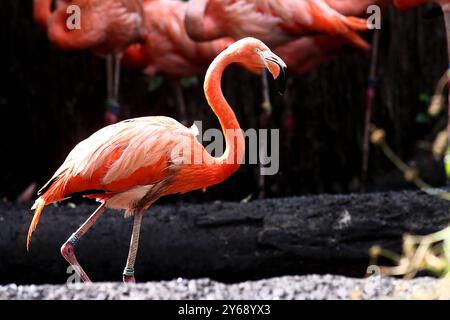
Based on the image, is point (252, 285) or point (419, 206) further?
point (419, 206)

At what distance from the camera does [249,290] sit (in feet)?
11.7

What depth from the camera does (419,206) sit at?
14.4 feet

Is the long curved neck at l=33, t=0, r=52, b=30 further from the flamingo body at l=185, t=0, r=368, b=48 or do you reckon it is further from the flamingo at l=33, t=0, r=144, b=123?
the flamingo body at l=185, t=0, r=368, b=48

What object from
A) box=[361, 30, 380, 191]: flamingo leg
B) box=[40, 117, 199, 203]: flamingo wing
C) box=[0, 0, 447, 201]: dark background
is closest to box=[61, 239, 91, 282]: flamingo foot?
box=[40, 117, 199, 203]: flamingo wing

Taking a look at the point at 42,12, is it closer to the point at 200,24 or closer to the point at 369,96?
the point at 200,24

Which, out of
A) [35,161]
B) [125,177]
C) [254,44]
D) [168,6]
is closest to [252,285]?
[125,177]

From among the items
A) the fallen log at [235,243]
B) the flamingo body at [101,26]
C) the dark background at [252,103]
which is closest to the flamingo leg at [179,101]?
the dark background at [252,103]

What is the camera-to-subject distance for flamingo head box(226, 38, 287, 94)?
3.02 meters

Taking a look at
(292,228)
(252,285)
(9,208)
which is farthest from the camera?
(9,208)

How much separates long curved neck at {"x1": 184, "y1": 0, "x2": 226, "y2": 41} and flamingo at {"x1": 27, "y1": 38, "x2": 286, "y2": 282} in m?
1.90

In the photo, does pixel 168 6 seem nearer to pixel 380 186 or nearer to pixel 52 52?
pixel 52 52

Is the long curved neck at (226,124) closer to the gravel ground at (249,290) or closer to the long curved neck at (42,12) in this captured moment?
the gravel ground at (249,290)

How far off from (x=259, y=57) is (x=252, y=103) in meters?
3.50
